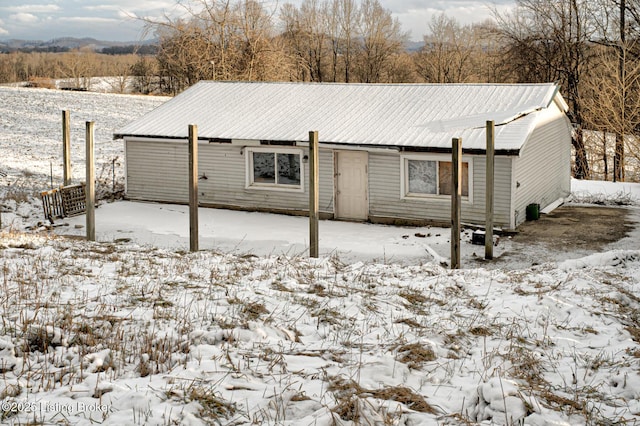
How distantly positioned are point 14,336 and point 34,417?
1.79 meters

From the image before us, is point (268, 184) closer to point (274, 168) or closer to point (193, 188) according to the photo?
point (274, 168)

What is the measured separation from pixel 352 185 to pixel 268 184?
2.63 m

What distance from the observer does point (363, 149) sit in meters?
19.5

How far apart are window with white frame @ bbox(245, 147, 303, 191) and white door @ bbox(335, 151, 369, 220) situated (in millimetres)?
1201

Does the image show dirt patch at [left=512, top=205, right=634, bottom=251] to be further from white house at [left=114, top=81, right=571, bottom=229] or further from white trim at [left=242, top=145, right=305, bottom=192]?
white trim at [left=242, top=145, right=305, bottom=192]

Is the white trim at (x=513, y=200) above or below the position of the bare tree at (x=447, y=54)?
below

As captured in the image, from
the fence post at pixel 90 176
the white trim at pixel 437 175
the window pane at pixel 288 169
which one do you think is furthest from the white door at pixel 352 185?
the fence post at pixel 90 176

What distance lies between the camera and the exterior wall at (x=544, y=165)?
755 inches

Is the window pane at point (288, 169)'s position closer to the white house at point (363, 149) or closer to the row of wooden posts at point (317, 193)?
the white house at point (363, 149)

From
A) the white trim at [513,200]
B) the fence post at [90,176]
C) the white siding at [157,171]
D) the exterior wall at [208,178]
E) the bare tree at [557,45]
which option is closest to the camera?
the fence post at [90,176]

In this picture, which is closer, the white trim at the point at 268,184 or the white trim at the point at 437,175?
the white trim at the point at 437,175

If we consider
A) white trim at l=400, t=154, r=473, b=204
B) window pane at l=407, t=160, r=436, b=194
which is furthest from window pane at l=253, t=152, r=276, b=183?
window pane at l=407, t=160, r=436, b=194

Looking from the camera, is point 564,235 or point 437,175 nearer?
point 564,235

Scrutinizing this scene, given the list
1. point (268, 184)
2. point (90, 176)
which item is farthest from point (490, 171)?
point (90, 176)
